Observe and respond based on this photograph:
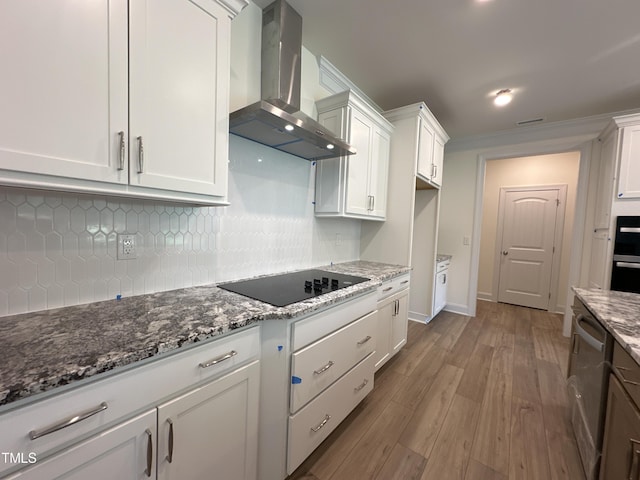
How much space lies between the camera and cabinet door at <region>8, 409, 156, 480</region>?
2.09 ft

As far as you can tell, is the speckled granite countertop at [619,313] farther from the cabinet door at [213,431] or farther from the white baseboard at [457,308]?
the white baseboard at [457,308]

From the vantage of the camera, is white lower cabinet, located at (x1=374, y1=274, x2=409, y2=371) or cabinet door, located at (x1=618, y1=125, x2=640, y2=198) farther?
cabinet door, located at (x1=618, y1=125, x2=640, y2=198)

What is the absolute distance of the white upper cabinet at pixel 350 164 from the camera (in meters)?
2.08


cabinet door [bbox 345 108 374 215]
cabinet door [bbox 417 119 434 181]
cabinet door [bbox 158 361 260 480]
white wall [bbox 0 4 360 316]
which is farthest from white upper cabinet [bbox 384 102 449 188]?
cabinet door [bbox 158 361 260 480]

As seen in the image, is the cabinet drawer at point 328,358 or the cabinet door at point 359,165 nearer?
the cabinet drawer at point 328,358

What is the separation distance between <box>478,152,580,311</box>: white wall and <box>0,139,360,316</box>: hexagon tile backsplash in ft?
13.4

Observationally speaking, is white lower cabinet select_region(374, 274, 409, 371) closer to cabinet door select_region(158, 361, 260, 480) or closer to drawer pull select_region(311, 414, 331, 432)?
drawer pull select_region(311, 414, 331, 432)

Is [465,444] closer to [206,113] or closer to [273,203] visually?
[273,203]

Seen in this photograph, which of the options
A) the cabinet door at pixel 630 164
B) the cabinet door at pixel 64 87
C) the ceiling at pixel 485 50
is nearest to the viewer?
the cabinet door at pixel 64 87

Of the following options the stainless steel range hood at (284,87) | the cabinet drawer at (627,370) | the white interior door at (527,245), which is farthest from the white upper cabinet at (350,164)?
the white interior door at (527,245)

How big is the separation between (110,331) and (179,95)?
97 cm

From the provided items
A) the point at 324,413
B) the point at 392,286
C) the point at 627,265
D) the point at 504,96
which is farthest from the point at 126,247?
the point at 627,265

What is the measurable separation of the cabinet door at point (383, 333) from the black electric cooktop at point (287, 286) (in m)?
0.47

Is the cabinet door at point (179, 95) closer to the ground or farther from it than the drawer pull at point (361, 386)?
farther from it
